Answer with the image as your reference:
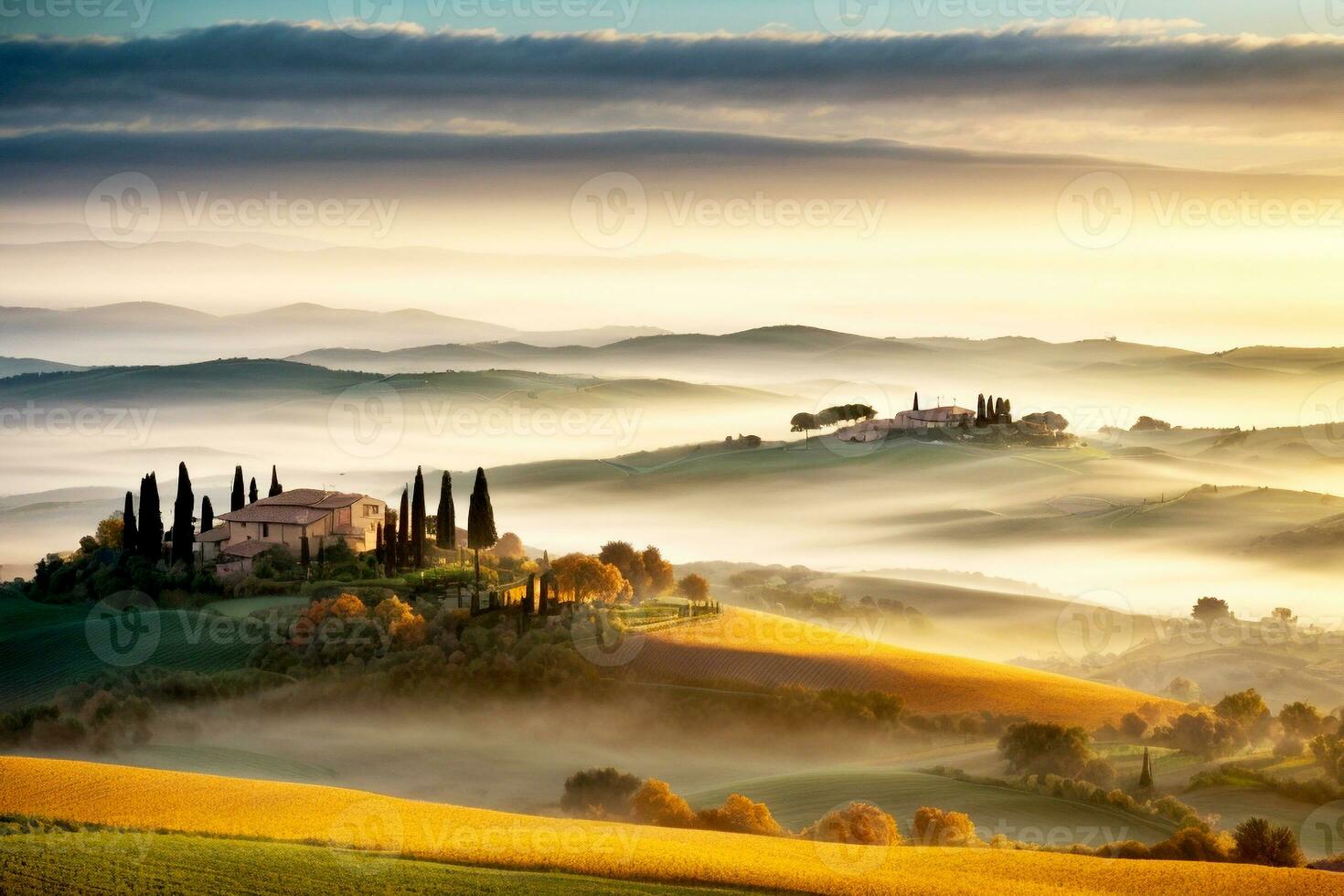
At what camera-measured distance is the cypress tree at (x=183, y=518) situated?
65.9m

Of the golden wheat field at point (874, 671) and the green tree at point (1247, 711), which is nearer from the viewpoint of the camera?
the green tree at point (1247, 711)

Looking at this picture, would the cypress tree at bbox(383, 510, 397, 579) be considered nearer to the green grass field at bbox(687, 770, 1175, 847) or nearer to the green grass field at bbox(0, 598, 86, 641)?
the green grass field at bbox(0, 598, 86, 641)

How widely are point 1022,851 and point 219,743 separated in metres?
25.6

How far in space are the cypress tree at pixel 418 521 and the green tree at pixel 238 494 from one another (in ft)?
32.0

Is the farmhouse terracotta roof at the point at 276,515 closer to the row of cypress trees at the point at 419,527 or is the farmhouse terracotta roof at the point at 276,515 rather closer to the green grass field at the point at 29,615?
the row of cypress trees at the point at 419,527

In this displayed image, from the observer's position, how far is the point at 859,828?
34719 millimetres

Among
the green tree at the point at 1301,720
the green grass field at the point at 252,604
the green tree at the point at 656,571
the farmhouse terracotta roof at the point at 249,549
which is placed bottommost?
the green tree at the point at 1301,720

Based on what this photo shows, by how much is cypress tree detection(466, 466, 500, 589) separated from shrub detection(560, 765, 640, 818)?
22862 millimetres

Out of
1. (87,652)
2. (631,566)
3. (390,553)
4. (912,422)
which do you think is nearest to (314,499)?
(390,553)

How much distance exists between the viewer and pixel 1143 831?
3738cm

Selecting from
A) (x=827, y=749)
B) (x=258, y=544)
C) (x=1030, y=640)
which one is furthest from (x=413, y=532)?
(x=1030, y=640)

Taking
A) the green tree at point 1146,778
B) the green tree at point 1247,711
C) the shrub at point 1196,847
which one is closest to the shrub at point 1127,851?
the shrub at point 1196,847

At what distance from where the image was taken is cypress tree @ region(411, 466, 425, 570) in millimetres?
62156

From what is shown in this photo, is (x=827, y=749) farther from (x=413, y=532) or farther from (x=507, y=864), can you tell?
(x=413, y=532)
